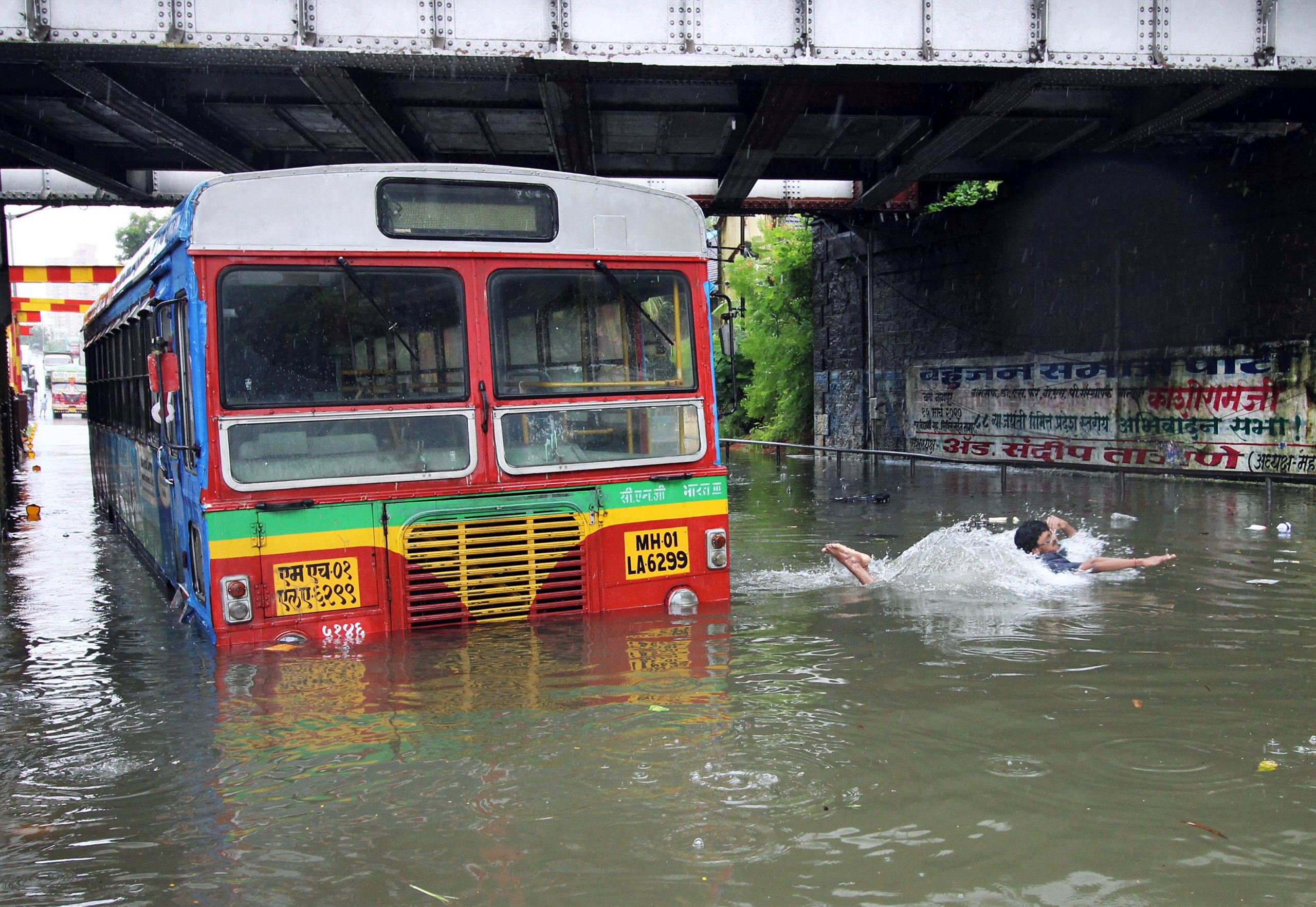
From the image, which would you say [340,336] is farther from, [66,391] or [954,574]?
[66,391]

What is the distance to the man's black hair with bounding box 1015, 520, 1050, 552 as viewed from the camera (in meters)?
9.52

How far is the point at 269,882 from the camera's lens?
3822mm

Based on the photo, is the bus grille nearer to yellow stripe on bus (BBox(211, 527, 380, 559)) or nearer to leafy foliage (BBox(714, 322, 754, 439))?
yellow stripe on bus (BBox(211, 527, 380, 559))

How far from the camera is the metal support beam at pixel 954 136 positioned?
1440 cm

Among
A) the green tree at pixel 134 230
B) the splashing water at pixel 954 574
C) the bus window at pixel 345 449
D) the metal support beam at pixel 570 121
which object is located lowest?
the splashing water at pixel 954 574

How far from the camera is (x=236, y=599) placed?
21.0 feet

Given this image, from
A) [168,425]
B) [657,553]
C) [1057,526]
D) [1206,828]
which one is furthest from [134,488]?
[1206,828]

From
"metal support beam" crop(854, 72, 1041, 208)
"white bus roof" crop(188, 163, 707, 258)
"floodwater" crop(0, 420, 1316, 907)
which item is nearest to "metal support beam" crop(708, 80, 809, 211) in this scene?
"metal support beam" crop(854, 72, 1041, 208)

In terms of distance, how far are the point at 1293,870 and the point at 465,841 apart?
276 centimetres

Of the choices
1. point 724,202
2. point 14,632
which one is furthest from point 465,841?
point 724,202

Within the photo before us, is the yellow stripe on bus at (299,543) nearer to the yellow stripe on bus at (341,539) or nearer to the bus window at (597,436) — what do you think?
the yellow stripe on bus at (341,539)

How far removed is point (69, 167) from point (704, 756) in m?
17.5

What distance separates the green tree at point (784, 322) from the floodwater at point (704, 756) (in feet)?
78.4

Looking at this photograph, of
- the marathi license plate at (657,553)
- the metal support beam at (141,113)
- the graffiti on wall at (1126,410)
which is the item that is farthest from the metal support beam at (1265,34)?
the metal support beam at (141,113)
